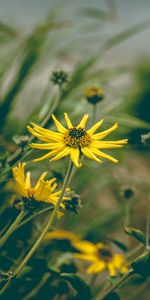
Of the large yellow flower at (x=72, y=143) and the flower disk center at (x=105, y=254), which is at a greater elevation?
the large yellow flower at (x=72, y=143)

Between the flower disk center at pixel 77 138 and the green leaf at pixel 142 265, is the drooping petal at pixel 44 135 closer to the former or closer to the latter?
the flower disk center at pixel 77 138

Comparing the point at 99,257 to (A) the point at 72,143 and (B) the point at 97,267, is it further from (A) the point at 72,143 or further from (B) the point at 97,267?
(A) the point at 72,143

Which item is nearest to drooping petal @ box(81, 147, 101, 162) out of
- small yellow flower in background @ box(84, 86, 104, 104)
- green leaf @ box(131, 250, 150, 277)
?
green leaf @ box(131, 250, 150, 277)

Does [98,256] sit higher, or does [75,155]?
[75,155]

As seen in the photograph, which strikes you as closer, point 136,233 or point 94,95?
point 136,233

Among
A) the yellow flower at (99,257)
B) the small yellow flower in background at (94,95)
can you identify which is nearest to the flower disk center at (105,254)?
the yellow flower at (99,257)

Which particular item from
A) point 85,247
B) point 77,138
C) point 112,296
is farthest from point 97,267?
point 77,138

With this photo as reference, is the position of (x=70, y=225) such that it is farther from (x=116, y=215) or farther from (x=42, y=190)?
(x=42, y=190)

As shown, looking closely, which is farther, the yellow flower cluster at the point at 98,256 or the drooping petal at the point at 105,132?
the yellow flower cluster at the point at 98,256
